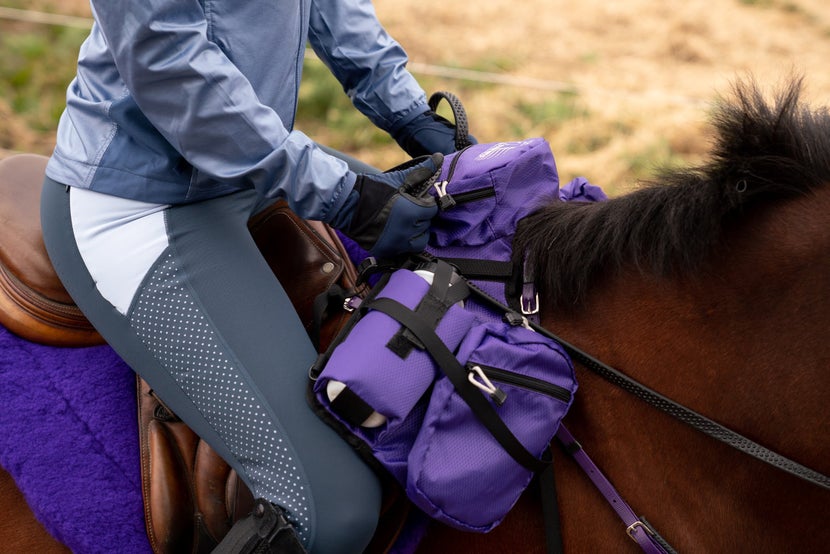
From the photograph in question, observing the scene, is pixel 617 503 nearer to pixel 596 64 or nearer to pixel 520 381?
pixel 520 381

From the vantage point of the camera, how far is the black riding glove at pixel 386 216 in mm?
1626

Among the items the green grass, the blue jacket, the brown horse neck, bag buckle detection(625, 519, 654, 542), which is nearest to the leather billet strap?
bag buckle detection(625, 519, 654, 542)

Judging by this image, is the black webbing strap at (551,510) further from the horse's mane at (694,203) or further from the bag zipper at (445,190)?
the bag zipper at (445,190)

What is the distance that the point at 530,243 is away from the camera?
5.47ft

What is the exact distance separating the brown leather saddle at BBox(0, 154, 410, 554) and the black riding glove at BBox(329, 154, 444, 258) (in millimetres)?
216

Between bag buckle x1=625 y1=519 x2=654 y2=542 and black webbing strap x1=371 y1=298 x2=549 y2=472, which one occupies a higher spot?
black webbing strap x1=371 y1=298 x2=549 y2=472

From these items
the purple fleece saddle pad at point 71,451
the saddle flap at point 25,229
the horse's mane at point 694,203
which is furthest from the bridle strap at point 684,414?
the saddle flap at point 25,229

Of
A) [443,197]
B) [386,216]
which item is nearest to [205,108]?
[386,216]

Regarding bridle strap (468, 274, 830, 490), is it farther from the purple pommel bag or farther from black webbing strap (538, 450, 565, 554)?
black webbing strap (538, 450, 565, 554)

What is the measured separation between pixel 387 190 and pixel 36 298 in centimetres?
98

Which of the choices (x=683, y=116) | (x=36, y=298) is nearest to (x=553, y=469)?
(x=36, y=298)

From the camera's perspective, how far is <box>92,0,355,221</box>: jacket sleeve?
1410mm

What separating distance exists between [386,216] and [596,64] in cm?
644

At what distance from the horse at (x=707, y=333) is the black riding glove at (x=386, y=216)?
0.26 metres
